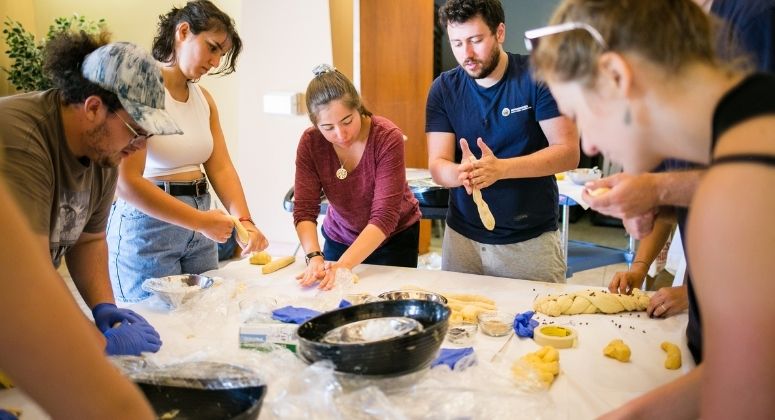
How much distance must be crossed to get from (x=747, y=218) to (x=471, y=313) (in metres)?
0.93

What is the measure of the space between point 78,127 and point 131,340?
49 cm

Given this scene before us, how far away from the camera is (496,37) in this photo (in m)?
1.97

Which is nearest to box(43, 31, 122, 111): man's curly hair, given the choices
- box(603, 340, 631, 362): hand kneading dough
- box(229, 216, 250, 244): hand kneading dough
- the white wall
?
box(229, 216, 250, 244): hand kneading dough

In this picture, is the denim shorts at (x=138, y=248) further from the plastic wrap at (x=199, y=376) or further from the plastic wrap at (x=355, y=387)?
the plastic wrap at (x=199, y=376)

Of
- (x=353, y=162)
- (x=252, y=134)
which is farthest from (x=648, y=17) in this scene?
(x=252, y=134)

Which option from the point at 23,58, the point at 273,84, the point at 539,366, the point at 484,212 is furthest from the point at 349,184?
the point at 23,58

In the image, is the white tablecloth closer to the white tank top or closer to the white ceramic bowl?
the white tank top

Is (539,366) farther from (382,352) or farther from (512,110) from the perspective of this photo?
(512,110)

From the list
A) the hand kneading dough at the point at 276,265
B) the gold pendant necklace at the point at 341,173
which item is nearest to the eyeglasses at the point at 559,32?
the gold pendant necklace at the point at 341,173

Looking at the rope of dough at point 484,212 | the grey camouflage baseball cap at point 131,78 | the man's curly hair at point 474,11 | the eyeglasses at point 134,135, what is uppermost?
the man's curly hair at point 474,11

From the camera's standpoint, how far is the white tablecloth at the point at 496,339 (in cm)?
113

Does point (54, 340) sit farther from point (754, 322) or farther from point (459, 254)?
point (459, 254)

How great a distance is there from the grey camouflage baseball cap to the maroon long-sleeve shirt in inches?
31.2

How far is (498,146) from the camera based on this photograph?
2047mm
